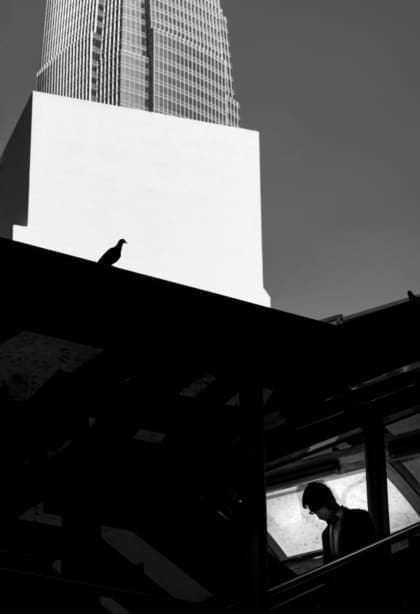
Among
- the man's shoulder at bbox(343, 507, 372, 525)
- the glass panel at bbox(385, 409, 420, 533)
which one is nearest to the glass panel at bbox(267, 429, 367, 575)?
the glass panel at bbox(385, 409, 420, 533)

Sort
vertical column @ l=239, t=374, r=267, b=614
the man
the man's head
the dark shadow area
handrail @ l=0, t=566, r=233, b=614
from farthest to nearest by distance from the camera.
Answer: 1. the dark shadow area
2. the man's head
3. the man
4. vertical column @ l=239, t=374, r=267, b=614
5. handrail @ l=0, t=566, r=233, b=614

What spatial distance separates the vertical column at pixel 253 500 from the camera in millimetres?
5618

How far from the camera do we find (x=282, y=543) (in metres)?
11.2

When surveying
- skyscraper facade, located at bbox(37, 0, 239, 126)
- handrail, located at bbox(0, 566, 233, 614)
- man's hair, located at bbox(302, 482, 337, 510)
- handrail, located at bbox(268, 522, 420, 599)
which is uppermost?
skyscraper facade, located at bbox(37, 0, 239, 126)

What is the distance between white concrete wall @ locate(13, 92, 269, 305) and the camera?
40531mm

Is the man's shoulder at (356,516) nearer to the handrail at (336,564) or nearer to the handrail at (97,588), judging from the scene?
the handrail at (336,564)

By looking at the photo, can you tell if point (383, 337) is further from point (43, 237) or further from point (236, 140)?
point (236, 140)

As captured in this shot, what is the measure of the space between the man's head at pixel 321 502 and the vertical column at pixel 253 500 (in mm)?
963

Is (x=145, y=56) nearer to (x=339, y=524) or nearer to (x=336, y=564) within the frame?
(x=339, y=524)

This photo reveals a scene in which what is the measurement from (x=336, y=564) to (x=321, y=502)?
114 cm

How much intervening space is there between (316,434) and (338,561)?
8.08 feet

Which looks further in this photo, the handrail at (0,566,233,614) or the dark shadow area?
the dark shadow area

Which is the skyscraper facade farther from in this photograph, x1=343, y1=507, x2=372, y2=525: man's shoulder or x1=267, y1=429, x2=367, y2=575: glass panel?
x1=343, y1=507, x2=372, y2=525: man's shoulder

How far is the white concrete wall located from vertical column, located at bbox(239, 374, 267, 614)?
33.5 meters
